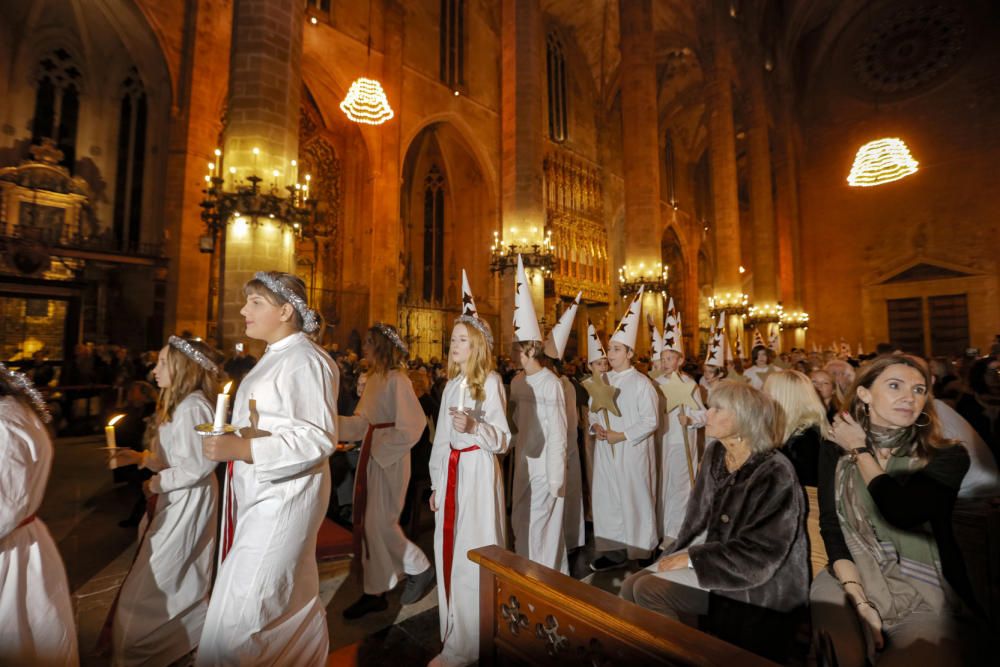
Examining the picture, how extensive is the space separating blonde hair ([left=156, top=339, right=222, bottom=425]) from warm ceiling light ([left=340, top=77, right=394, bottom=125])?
1107 cm

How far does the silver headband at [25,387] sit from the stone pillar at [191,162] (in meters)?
11.5

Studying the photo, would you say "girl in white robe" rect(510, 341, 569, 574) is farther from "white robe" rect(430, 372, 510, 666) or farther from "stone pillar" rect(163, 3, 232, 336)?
"stone pillar" rect(163, 3, 232, 336)

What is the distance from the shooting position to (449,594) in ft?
8.50

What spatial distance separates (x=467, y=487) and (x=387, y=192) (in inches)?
520

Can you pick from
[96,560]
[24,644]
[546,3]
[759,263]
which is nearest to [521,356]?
[24,644]

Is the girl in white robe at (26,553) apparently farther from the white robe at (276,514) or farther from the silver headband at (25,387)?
the white robe at (276,514)

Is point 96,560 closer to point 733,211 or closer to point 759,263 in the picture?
point 733,211

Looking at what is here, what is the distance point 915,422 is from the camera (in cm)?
207

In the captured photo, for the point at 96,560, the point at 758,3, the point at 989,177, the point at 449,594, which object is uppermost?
the point at 758,3

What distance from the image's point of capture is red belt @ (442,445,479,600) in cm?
265

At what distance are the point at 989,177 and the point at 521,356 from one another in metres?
25.7

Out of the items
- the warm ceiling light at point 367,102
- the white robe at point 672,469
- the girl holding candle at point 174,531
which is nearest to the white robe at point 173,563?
the girl holding candle at point 174,531

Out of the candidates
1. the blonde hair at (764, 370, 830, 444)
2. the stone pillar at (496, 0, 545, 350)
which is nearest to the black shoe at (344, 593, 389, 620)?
the blonde hair at (764, 370, 830, 444)

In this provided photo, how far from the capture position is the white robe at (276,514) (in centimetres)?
177
